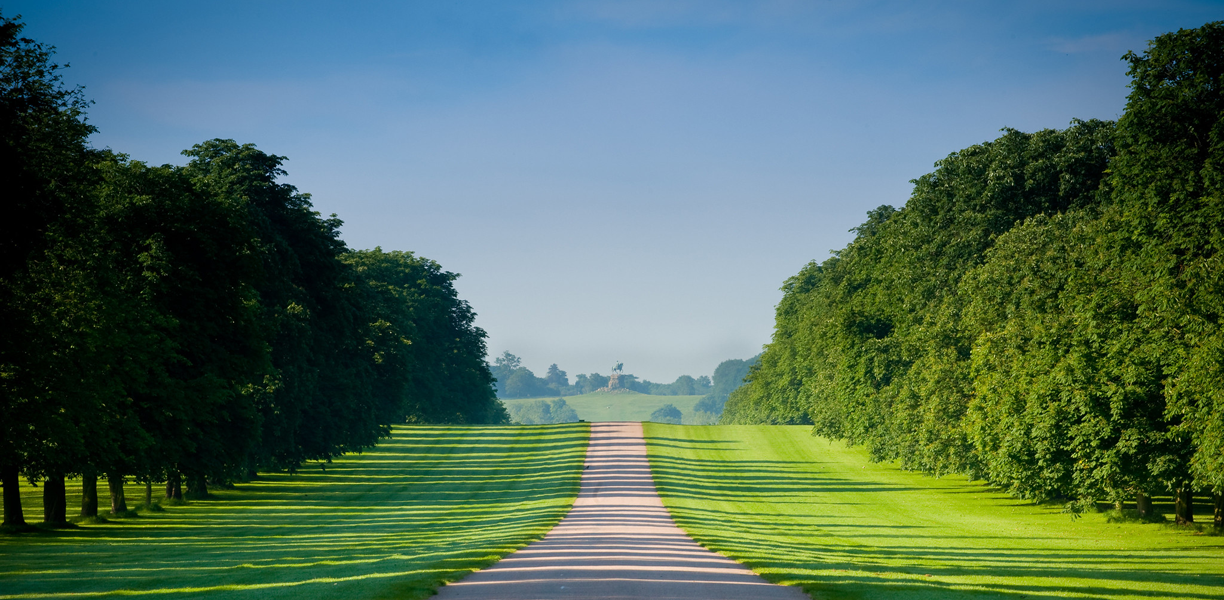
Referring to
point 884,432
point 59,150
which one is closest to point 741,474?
point 884,432

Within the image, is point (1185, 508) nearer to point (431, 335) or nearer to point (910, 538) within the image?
point (910, 538)

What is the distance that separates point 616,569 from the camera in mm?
19719

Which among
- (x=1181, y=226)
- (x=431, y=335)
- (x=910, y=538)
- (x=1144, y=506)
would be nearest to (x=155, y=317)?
(x=910, y=538)

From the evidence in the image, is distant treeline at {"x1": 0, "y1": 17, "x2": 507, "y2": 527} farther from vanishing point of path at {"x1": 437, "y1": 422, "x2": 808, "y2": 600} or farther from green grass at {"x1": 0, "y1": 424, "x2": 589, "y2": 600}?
vanishing point of path at {"x1": 437, "y1": 422, "x2": 808, "y2": 600}

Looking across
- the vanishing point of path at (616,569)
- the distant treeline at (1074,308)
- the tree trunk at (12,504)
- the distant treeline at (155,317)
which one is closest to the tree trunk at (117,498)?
the distant treeline at (155,317)

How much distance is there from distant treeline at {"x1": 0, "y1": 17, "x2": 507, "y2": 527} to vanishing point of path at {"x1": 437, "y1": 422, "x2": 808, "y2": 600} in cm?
1505

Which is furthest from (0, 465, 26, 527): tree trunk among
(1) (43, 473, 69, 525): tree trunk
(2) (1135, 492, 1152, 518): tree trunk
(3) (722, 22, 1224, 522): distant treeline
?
(2) (1135, 492, 1152, 518): tree trunk

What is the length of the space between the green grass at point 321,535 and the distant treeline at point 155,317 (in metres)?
2.47

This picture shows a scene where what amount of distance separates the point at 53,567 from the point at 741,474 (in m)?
46.5

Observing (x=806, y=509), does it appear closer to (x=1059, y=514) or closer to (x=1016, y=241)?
(x=1059, y=514)

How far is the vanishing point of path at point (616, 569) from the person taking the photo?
1664cm

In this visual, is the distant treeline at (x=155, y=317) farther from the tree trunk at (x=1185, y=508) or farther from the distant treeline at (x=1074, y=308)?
the tree trunk at (x=1185, y=508)

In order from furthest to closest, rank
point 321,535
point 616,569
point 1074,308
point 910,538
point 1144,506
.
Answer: point 1144,506, point 1074,308, point 321,535, point 910,538, point 616,569

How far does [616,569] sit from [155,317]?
73.3 ft
